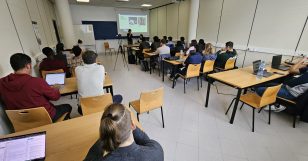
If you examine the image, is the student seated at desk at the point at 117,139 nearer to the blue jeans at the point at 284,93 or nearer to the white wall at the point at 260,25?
the blue jeans at the point at 284,93

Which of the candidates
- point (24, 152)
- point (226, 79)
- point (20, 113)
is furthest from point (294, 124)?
point (20, 113)

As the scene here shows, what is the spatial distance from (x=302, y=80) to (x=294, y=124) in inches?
32.0

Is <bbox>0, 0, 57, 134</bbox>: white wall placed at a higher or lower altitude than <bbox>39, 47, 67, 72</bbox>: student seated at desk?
higher

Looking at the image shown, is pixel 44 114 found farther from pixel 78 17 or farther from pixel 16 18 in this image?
pixel 78 17

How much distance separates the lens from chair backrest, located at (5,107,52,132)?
152cm

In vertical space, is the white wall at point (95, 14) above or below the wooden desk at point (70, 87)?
above

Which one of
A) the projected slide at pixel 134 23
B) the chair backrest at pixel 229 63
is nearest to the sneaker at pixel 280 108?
the chair backrest at pixel 229 63

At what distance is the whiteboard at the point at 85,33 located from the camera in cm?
905

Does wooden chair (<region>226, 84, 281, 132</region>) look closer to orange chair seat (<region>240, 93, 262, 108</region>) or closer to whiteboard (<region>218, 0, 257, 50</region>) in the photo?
orange chair seat (<region>240, 93, 262, 108</region>)

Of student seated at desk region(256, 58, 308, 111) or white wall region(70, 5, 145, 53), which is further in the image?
white wall region(70, 5, 145, 53)

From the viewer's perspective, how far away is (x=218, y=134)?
242 cm

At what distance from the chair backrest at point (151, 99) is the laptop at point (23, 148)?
4.24 feet

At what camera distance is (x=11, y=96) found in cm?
160

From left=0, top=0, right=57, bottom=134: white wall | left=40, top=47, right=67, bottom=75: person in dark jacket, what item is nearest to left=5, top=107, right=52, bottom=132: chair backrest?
left=0, top=0, right=57, bottom=134: white wall
